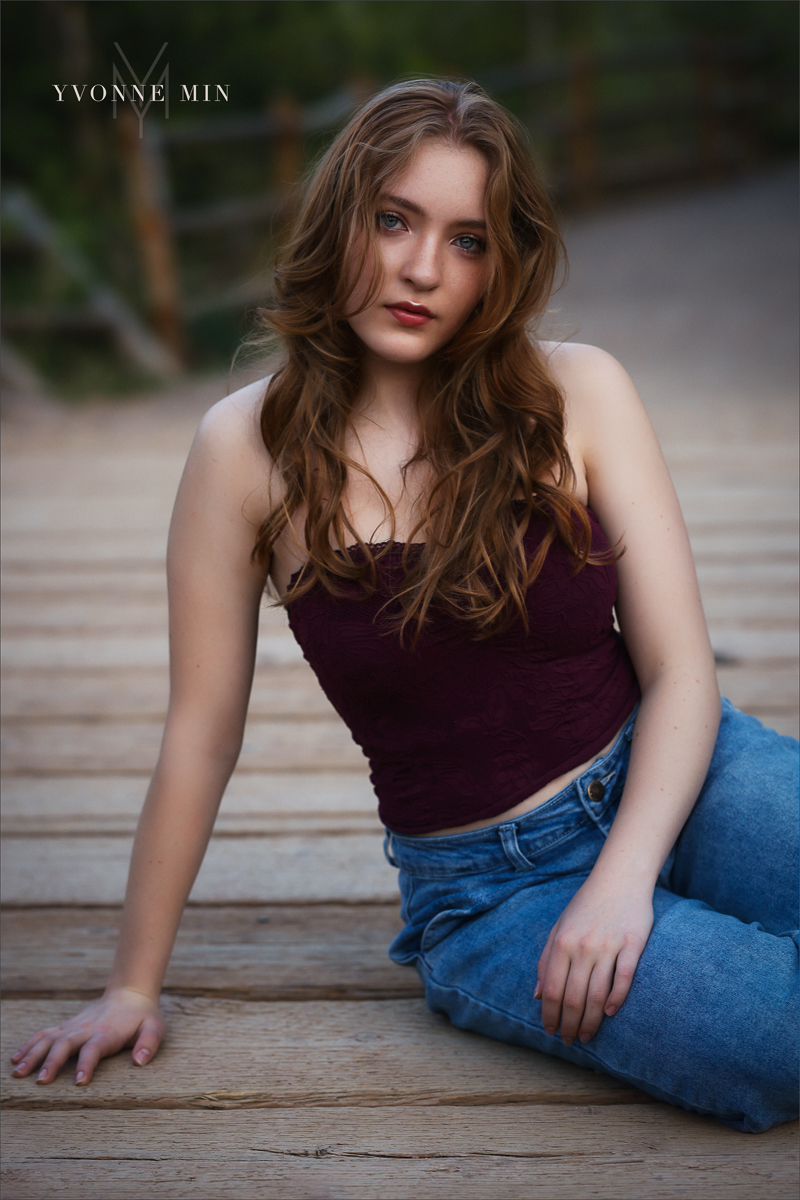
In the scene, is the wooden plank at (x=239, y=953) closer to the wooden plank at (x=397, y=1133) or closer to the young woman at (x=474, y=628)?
the young woman at (x=474, y=628)

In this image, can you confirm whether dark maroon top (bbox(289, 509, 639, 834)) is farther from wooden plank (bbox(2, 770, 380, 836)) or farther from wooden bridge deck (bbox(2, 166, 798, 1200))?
wooden plank (bbox(2, 770, 380, 836))

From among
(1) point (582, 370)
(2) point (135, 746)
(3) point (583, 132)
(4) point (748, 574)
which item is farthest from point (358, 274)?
(3) point (583, 132)

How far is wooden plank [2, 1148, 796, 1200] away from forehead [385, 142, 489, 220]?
3.39 ft

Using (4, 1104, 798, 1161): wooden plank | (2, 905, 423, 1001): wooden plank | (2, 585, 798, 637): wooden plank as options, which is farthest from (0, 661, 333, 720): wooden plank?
(4, 1104, 798, 1161): wooden plank

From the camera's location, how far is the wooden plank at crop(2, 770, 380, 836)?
2.01 m

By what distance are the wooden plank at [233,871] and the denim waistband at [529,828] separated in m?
0.38

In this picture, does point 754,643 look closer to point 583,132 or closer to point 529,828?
point 529,828

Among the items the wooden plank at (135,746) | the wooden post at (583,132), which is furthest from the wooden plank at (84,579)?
the wooden post at (583,132)

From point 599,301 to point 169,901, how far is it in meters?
7.25

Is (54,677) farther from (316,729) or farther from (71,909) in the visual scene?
(71,909)

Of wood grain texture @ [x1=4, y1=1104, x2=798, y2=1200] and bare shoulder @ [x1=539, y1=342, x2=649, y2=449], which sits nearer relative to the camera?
wood grain texture @ [x1=4, y1=1104, x2=798, y2=1200]

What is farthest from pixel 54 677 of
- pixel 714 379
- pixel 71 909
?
pixel 714 379

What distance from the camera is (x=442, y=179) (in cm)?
128

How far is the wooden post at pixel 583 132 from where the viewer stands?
11312 millimetres
